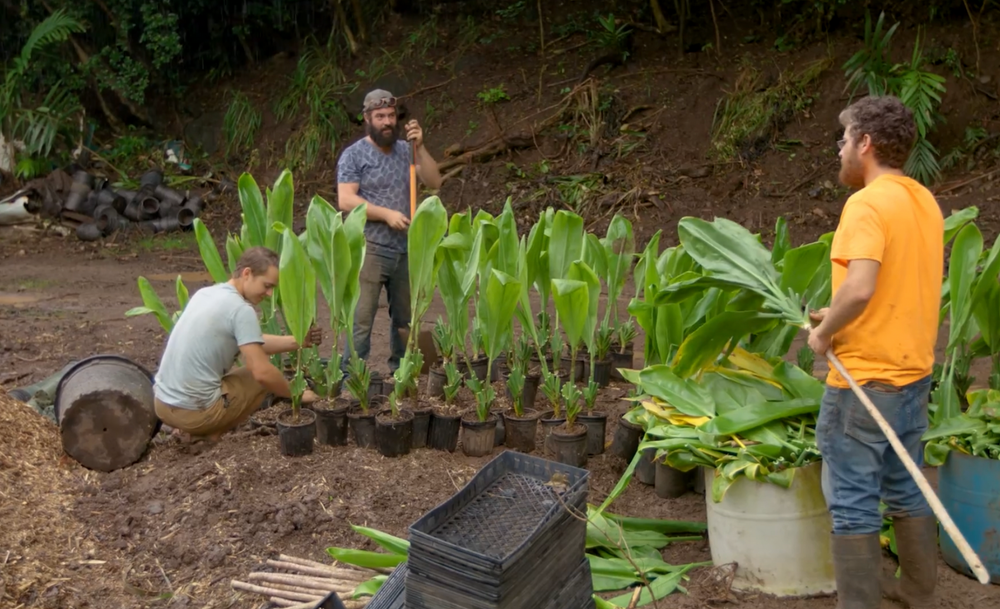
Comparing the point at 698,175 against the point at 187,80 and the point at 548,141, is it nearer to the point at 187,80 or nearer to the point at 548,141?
the point at 548,141

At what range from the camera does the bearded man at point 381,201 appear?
5.27 meters

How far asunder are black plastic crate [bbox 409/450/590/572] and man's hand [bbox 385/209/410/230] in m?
2.26

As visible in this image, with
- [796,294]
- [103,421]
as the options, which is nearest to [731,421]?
[796,294]

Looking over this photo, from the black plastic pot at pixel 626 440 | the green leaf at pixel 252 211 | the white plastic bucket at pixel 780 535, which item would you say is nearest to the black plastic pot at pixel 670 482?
the black plastic pot at pixel 626 440

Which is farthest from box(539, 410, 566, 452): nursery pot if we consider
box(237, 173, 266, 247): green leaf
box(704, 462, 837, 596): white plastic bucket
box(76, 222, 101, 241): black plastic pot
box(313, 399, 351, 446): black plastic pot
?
box(76, 222, 101, 241): black plastic pot

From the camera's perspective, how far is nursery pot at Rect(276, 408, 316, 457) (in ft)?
13.7

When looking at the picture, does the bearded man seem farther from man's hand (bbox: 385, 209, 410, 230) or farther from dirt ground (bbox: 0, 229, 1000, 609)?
dirt ground (bbox: 0, 229, 1000, 609)

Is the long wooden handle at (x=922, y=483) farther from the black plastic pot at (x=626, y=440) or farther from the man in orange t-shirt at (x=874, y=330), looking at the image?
the black plastic pot at (x=626, y=440)

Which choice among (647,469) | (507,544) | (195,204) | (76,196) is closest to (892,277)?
(507,544)

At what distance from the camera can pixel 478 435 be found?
421cm

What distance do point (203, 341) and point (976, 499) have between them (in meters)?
2.99

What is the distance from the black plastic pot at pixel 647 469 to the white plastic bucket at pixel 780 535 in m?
0.87

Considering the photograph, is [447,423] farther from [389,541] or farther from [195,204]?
Answer: [195,204]

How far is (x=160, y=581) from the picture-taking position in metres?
3.49
